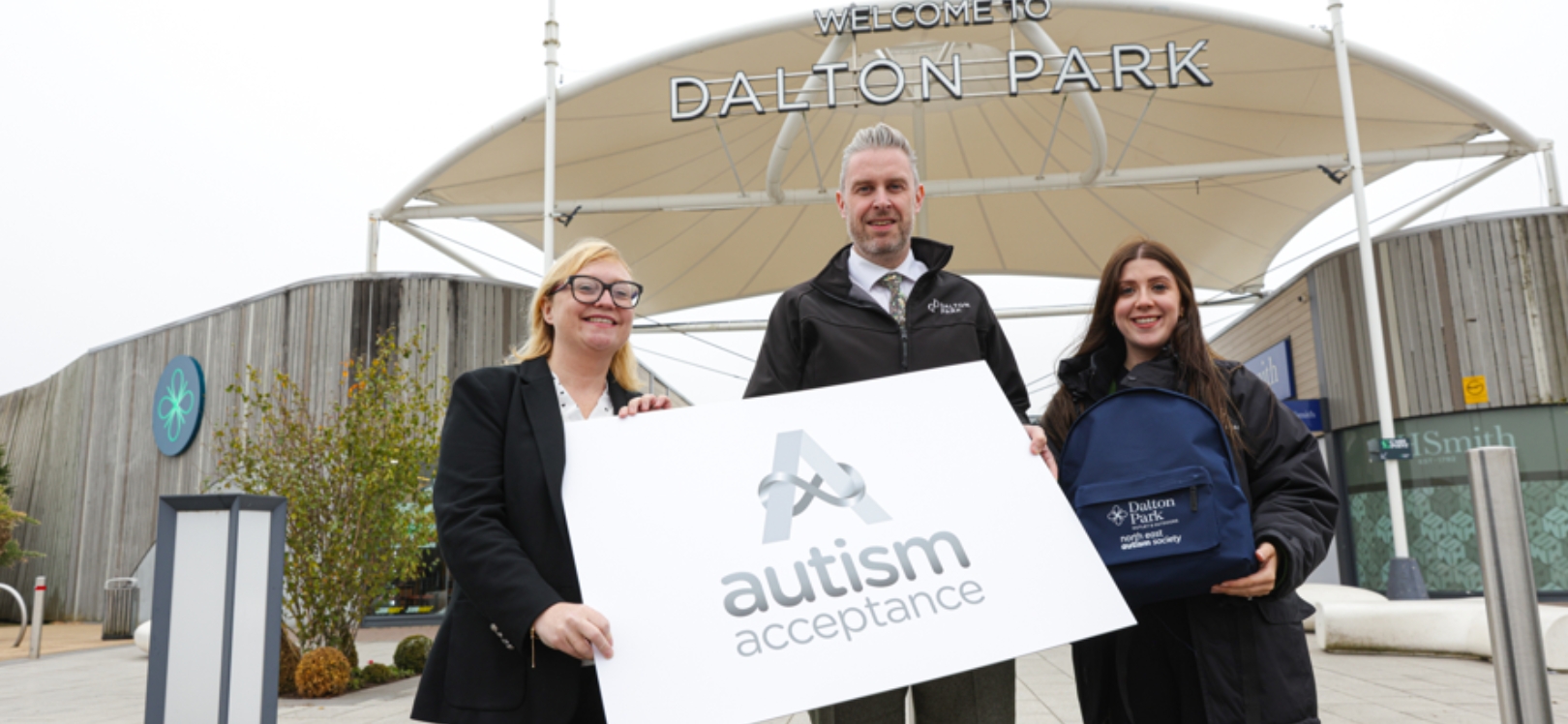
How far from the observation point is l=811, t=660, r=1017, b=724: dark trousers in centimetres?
237

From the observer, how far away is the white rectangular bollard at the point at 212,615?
4.05 m

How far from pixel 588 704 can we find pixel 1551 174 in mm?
18392

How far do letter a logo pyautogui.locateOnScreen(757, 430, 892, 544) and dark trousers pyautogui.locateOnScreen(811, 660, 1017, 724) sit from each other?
0.52 m

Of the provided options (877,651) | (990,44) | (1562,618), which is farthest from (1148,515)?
(990,44)

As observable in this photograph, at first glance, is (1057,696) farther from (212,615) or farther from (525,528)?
(525,528)

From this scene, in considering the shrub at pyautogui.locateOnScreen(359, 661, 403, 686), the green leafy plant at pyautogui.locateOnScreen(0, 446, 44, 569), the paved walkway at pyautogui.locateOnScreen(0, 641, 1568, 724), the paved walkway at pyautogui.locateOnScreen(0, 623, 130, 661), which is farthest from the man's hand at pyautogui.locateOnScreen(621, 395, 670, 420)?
the green leafy plant at pyautogui.locateOnScreen(0, 446, 44, 569)

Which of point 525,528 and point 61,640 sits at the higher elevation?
point 525,528

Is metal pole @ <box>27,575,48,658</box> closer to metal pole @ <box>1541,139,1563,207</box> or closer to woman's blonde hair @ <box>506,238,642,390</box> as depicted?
woman's blonde hair @ <box>506,238,642,390</box>

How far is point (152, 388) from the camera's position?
1762cm

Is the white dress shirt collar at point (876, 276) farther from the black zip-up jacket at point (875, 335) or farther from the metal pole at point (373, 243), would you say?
the metal pole at point (373, 243)

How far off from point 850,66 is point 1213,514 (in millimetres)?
13975

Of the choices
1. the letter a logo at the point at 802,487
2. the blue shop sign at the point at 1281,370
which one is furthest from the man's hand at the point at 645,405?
the blue shop sign at the point at 1281,370

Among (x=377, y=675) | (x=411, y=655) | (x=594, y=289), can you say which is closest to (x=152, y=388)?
(x=411, y=655)

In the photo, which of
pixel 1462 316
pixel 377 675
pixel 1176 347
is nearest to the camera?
pixel 1176 347
